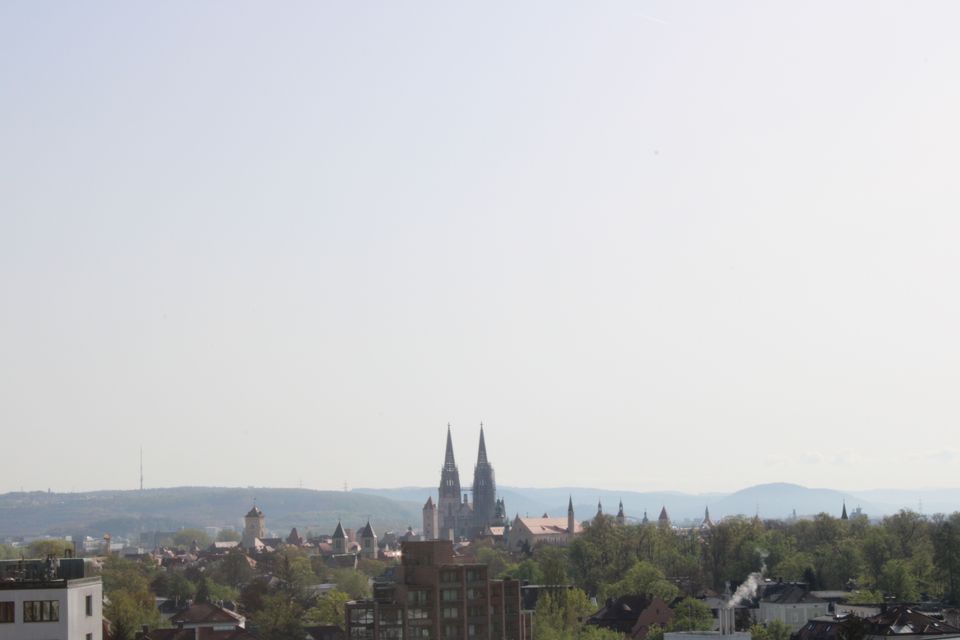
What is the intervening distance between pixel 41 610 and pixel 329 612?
89.7 m

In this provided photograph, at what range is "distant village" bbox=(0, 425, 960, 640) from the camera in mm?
80125

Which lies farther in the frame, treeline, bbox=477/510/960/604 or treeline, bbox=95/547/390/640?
treeline, bbox=477/510/960/604

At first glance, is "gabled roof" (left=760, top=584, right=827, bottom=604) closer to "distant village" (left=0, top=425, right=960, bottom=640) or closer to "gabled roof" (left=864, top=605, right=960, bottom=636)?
"distant village" (left=0, top=425, right=960, bottom=640)

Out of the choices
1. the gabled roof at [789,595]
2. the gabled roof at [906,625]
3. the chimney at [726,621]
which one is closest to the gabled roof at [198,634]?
the chimney at [726,621]

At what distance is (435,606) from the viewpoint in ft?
308

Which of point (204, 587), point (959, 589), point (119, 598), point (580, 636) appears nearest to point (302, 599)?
point (204, 587)

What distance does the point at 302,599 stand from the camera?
15875 centimetres

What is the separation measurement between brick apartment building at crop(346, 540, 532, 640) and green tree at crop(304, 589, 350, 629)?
112ft

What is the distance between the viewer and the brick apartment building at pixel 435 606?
93.4 meters

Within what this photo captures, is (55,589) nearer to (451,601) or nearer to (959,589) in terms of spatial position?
(451,601)

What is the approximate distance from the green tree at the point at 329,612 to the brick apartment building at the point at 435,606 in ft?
112

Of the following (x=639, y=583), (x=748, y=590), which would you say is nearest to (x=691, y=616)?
(x=748, y=590)

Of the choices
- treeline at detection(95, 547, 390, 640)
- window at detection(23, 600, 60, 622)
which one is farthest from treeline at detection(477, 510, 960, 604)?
window at detection(23, 600, 60, 622)

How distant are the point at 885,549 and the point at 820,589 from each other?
1214cm
